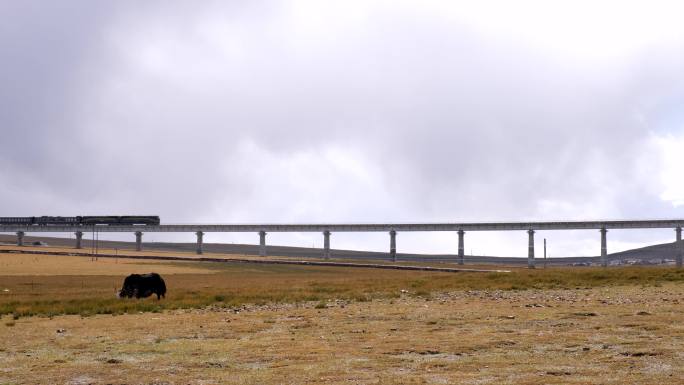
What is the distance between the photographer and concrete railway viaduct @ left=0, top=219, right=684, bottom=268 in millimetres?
171625

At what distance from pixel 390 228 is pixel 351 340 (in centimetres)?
16466

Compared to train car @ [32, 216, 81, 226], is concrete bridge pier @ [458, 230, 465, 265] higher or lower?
lower

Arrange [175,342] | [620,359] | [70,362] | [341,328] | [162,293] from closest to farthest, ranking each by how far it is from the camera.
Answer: [620,359] < [70,362] < [175,342] < [341,328] < [162,293]

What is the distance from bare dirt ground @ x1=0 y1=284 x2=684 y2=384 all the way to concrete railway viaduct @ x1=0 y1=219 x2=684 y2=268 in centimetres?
14225

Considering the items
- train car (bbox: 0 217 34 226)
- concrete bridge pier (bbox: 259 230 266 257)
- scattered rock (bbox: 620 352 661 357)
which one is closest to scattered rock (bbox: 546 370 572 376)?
scattered rock (bbox: 620 352 661 357)

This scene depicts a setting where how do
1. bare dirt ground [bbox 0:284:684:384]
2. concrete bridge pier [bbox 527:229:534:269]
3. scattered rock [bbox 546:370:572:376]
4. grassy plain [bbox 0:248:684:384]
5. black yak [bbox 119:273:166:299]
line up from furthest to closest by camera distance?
concrete bridge pier [bbox 527:229:534:269] < black yak [bbox 119:273:166:299] < grassy plain [bbox 0:248:684:384] < bare dirt ground [bbox 0:284:684:384] < scattered rock [bbox 546:370:572:376]

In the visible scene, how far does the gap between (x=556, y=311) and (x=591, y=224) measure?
15508cm

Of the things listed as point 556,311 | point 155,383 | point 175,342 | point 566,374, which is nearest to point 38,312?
point 175,342

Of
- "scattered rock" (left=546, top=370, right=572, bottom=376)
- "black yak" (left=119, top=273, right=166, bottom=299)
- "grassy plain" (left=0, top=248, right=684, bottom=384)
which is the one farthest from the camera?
"black yak" (left=119, top=273, right=166, bottom=299)

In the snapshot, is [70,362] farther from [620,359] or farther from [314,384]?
[620,359]

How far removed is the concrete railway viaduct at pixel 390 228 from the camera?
563 ft

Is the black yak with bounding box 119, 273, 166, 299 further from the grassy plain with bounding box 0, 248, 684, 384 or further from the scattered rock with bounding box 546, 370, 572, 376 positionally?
the scattered rock with bounding box 546, 370, 572, 376

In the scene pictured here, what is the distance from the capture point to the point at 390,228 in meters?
185

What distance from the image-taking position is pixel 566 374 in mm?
14836
